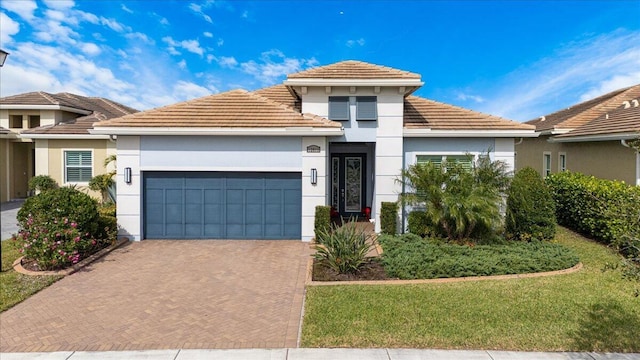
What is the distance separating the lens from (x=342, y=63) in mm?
14219

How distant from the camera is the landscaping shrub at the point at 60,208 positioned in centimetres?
966

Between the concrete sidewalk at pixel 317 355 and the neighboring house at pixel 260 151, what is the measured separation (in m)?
7.21

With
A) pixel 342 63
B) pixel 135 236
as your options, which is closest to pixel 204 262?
pixel 135 236

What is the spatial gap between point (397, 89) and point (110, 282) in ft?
33.8

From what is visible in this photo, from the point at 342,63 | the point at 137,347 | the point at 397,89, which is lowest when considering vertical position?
the point at 137,347

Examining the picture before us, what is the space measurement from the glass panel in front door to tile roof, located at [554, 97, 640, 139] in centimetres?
965

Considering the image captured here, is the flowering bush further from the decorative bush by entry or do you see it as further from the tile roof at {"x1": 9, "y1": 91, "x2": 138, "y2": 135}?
the tile roof at {"x1": 9, "y1": 91, "x2": 138, "y2": 135}

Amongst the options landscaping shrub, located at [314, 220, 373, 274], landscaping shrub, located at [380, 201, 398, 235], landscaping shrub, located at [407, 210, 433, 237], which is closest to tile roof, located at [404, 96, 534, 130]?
landscaping shrub, located at [380, 201, 398, 235]

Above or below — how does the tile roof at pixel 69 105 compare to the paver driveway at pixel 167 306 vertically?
above

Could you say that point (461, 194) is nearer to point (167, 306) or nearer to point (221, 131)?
point (221, 131)

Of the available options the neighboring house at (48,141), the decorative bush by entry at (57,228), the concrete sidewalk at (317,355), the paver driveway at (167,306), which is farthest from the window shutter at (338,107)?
the neighboring house at (48,141)

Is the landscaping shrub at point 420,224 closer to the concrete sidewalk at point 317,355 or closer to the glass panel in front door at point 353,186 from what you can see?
the glass panel in front door at point 353,186

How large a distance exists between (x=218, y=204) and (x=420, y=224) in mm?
6762

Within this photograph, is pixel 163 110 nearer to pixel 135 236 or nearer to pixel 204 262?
pixel 135 236
